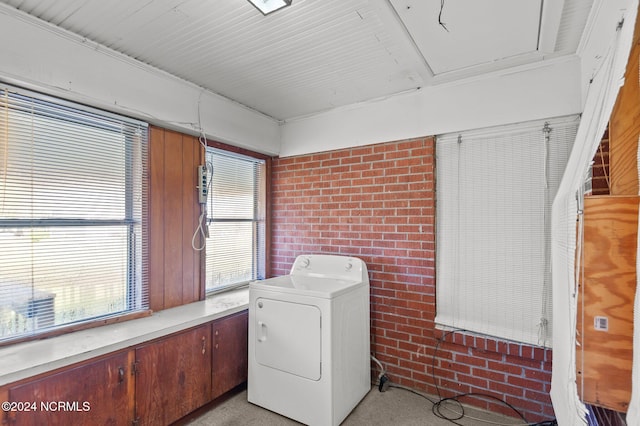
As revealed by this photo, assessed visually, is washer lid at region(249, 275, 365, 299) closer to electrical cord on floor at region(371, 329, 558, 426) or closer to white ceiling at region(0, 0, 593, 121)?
electrical cord on floor at region(371, 329, 558, 426)

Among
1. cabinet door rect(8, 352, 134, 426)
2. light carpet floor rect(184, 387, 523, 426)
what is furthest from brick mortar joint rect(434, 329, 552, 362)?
cabinet door rect(8, 352, 134, 426)

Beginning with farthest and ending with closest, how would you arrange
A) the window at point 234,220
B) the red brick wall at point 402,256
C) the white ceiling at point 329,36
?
the window at point 234,220 < the red brick wall at point 402,256 < the white ceiling at point 329,36

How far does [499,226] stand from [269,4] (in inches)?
83.1

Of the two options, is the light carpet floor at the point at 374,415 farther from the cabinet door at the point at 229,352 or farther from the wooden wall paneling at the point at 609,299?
the wooden wall paneling at the point at 609,299

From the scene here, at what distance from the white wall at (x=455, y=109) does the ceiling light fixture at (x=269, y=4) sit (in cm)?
142

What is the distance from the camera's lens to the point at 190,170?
263 centimetres

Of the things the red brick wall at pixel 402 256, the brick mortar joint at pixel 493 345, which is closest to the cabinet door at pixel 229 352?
the red brick wall at pixel 402 256

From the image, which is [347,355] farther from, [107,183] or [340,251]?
[107,183]

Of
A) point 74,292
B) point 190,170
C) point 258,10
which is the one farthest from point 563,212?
point 74,292

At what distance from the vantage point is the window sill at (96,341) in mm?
1496

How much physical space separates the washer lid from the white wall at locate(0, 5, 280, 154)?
1374mm

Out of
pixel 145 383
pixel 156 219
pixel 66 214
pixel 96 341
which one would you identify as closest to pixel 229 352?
pixel 145 383

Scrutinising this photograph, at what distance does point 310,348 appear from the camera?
2184mm

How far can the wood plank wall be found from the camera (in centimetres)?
237
